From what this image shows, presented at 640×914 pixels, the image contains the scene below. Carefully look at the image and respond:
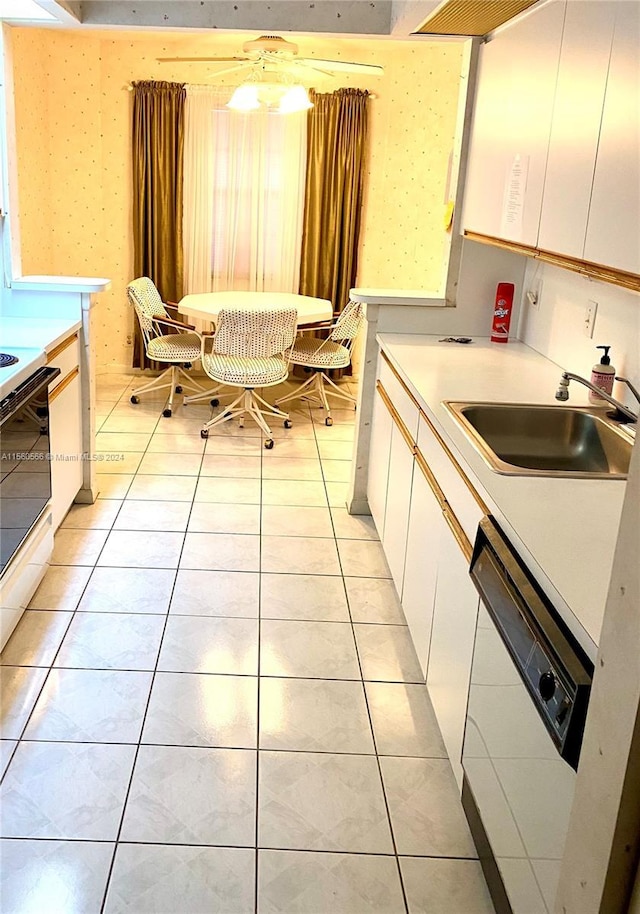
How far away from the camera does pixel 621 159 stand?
1.91 m

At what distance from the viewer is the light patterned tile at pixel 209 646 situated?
260 cm

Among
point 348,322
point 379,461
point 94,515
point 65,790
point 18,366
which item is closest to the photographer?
point 65,790

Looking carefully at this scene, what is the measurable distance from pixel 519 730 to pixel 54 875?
1.07m

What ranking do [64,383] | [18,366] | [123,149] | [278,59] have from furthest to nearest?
[123,149]
[278,59]
[64,383]
[18,366]

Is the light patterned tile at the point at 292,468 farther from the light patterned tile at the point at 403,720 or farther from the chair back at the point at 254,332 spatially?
the light patterned tile at the point at 403,720

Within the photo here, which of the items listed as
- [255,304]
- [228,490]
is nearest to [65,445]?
[228,490]

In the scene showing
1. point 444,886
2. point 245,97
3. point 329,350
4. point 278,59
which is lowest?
point 444,886

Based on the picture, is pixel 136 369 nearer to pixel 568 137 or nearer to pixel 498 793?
pixel 568 137

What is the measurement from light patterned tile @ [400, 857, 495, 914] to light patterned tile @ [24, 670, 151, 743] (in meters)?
0.84

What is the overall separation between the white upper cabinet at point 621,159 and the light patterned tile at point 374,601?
1.49 meters

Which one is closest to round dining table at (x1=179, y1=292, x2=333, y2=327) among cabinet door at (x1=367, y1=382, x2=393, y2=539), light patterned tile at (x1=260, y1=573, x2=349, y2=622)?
cabinet door at (x1=367, y1=382, x2=393, y2=539)

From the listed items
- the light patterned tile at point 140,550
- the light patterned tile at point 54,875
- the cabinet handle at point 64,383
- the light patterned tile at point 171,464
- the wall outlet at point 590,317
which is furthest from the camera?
the light patterned tile at point 171,464

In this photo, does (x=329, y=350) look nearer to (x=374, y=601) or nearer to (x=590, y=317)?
(x=374, y=601)

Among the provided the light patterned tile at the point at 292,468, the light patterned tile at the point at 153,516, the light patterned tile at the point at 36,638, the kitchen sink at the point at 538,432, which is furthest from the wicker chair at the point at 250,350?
the kitchen sink at the point at 538,432
